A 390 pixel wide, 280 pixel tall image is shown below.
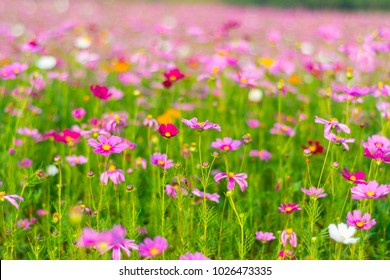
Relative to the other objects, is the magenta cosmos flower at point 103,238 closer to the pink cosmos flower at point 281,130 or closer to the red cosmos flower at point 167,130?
the red cosmos flower at point 167,130

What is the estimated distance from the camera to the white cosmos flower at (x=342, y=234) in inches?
51.9

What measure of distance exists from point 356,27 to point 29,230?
437 cm

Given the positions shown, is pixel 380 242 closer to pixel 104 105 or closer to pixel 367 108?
pixel 367 108

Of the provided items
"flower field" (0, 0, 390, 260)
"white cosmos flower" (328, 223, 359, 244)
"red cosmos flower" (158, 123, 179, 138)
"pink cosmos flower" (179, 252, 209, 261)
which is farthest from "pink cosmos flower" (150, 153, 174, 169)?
"white cosmos flower" (328, 223, 359, 244)

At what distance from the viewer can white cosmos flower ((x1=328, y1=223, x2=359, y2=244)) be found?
1.32 metres

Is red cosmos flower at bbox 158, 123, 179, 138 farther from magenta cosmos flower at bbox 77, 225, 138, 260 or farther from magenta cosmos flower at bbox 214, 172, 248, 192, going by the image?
magenta cosmos flower at bbox 77, 225, 138, 260

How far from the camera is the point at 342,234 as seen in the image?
1.38 meters

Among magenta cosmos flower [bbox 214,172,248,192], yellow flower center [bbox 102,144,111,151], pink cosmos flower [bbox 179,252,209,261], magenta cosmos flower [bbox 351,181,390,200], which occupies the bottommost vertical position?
pink cosmos flower [bbox 179,252,209,261]

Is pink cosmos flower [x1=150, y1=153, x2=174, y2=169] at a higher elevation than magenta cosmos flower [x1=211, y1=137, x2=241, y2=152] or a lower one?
lower

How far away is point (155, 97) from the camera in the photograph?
2.91m

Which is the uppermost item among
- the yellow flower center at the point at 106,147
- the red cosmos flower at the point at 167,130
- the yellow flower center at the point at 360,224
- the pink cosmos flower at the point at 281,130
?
the red cosmos flower at the point at 167,130

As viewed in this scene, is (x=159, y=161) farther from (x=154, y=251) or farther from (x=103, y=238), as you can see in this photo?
(x=103, y=238)

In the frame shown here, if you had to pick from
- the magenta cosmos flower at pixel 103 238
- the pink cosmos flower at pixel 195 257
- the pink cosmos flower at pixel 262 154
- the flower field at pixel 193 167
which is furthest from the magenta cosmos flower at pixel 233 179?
the pink cosmos flower at pixel 262 154
